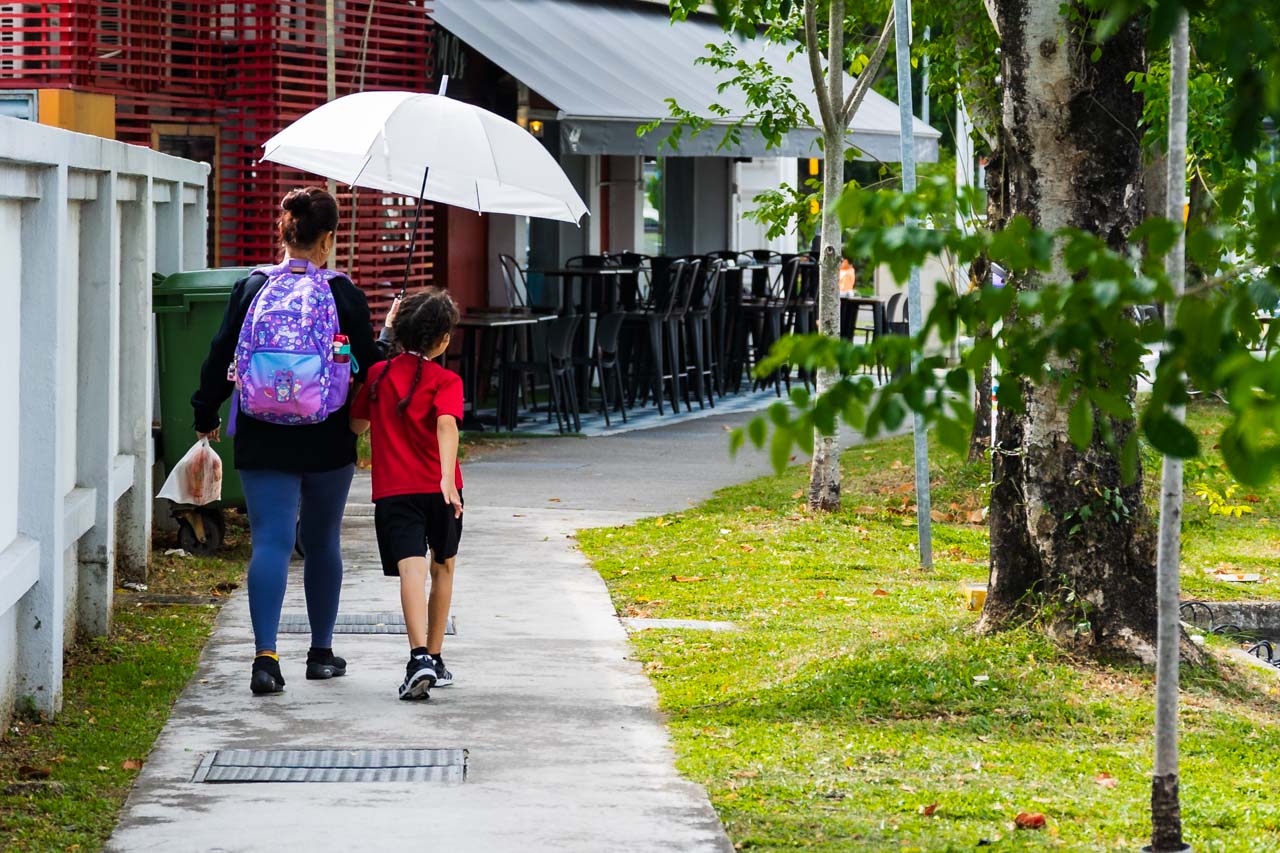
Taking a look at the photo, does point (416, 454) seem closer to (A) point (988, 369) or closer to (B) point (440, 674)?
(B) point (440, 674)

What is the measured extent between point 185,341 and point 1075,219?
445cm

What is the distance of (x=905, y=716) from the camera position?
6.23 metres

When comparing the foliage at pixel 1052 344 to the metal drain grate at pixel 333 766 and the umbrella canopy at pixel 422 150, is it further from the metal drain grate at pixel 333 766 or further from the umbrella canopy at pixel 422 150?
the umbrella canopy at pixel 422 150

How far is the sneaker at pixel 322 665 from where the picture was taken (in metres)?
6.61

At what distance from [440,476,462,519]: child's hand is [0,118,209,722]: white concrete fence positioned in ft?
4.12

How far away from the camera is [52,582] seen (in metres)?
5.95

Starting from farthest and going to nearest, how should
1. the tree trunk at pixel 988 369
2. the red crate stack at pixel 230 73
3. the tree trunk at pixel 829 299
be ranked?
1. the red crate stack at pixel 230 73
2. the tree trunk at pixel 829 299
3. the tree trunk at pixel 988 369

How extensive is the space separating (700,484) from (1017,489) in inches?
232

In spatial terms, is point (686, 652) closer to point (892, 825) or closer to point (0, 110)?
point (892, 825)

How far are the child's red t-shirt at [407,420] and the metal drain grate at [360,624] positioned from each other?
1.26m

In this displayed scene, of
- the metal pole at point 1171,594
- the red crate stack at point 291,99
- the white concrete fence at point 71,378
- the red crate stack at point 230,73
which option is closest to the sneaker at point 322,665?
the white concrete fence at point 71,378

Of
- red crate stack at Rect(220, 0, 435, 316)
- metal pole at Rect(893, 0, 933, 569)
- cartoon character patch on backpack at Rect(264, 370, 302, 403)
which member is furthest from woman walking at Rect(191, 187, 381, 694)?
red crate stack at Rect(220, 0, 435, 316)

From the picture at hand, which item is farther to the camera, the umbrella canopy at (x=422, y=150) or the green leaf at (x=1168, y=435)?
the umbrella canopy at (x=422, y=150)

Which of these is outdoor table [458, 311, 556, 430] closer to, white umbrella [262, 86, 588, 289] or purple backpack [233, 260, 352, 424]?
white umbrella [262, 86, 588, 289]
